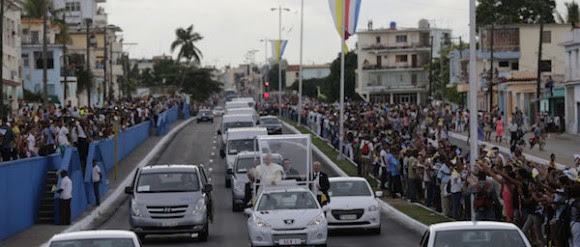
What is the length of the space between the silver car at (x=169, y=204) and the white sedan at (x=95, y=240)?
1072 cm

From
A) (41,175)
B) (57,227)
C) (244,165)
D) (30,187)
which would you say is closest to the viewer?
(57,227)

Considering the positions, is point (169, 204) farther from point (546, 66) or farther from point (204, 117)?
point (546, 66)

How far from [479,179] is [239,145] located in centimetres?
2607

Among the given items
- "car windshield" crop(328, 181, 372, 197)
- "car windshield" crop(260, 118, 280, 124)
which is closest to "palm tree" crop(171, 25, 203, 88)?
"car windshield" crop(260, 118, 280, 124)

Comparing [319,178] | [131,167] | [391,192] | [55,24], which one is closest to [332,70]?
[55,24]

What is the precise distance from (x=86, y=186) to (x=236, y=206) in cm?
500

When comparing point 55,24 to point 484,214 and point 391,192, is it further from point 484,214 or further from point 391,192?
point 484,214

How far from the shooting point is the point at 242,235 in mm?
29641

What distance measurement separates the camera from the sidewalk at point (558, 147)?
5216cm

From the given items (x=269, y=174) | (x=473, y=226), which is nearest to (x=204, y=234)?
(x=269, y=174)

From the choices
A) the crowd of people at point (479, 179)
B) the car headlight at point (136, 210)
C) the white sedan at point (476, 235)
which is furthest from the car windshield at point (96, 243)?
the car headlight at point (136, 210)

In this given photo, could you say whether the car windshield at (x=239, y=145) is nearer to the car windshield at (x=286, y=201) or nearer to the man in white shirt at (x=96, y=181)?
the man in white shirt at (x=96, y=181)

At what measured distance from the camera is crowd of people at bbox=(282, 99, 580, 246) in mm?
20406

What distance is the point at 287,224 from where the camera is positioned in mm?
24312
